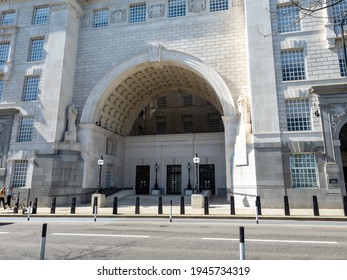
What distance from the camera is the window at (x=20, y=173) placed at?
2395cm

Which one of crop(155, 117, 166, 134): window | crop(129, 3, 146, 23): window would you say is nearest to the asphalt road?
crop(129, 3, 146, 23): window

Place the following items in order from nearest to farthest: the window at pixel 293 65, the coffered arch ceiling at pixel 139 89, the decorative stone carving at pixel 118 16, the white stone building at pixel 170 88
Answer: the white stone building at pixel 170 88 < the window at pixel 293 65 < the coffered arch ceiling at pixel 139 89 < the decorative stone carving at pixel 118 16

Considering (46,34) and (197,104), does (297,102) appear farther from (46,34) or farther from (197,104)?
(46,34)

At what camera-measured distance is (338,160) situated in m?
18.5

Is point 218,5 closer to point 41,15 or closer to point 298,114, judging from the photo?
point 298,114

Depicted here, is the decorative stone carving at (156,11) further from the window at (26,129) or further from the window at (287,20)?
the window at (26,129)

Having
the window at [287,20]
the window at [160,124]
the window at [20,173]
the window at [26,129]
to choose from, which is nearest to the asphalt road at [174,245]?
the window at [20,173]

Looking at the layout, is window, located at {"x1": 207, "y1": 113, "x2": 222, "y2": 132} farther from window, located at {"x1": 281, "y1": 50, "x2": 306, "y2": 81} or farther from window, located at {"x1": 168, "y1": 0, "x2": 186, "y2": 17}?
window, located at {"x1": 281, "y1": 50, "x2": 306, "y2": 81}

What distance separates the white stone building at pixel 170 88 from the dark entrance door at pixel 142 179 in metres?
0.14

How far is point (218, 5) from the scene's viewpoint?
2530 centimetres

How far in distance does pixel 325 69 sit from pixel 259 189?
1094 centimetres

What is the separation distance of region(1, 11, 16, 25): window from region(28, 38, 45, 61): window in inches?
162

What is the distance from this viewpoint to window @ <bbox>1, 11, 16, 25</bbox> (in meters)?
28.8

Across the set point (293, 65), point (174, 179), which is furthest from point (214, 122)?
point (293, 65)
